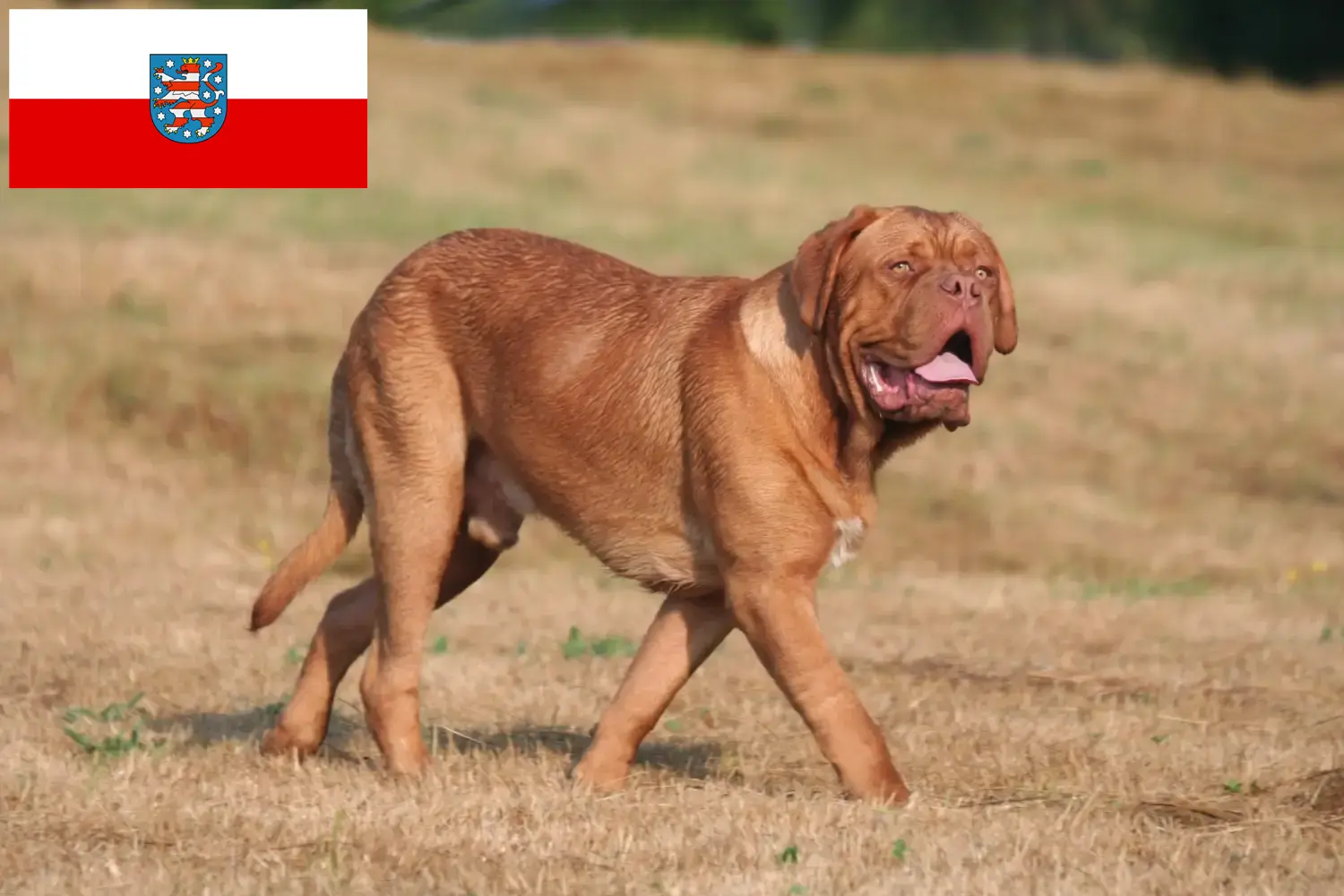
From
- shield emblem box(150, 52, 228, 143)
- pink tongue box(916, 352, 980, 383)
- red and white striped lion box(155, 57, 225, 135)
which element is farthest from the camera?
red and white striped lion box(155, 57, 225, 135)

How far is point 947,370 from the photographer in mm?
6309

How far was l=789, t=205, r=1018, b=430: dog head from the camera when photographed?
6234 millimetres

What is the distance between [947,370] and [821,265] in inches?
19.2

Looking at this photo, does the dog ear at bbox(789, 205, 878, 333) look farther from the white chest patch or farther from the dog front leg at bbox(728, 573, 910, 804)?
the dog front leg at bbox(728, 573, 910, 804)

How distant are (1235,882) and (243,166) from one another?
2062 centimetres

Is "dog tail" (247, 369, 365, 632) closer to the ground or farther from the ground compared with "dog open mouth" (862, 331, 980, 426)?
closer to the ground

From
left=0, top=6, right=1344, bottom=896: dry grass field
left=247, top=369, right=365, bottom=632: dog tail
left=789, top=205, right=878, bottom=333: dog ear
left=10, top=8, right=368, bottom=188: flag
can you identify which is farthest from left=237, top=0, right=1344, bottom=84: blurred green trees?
left=789, top=205, right=878, bottom=333: dog ear

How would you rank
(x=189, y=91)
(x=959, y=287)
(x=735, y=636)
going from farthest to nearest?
(x=189, y=91) < (x=735, y=636) < (x=959, y=287)

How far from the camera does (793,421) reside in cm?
659

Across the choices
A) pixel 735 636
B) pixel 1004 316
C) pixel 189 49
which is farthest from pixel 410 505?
pixel 189 49

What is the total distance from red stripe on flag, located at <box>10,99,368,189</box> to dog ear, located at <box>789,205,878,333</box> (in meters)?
11.9

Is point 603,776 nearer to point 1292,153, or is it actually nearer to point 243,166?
point 243,166

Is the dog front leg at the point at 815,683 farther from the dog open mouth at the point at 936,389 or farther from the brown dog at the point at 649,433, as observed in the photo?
the dog open mouth at the point at 936,389

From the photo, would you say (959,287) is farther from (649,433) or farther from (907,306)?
(649,433)
